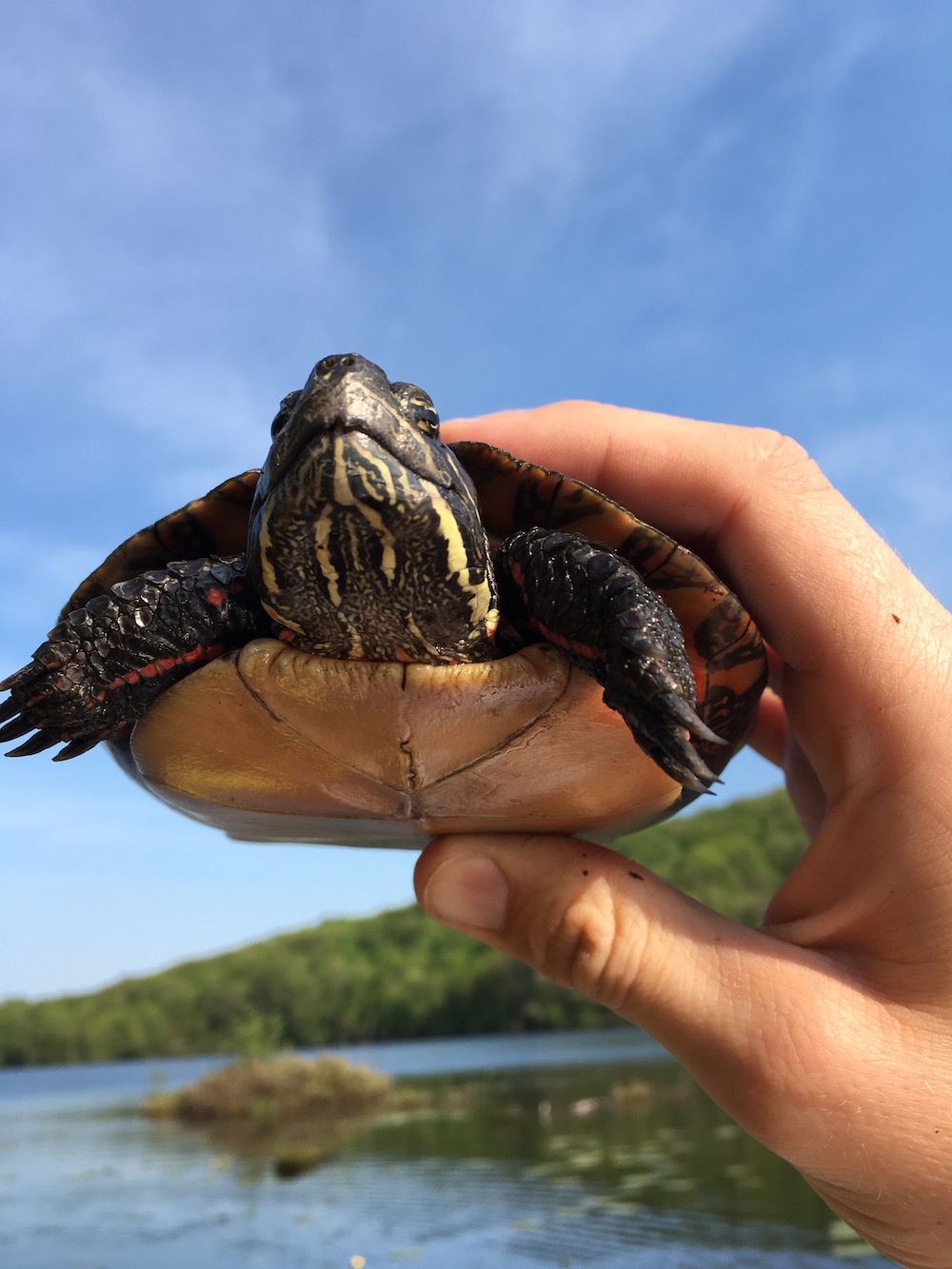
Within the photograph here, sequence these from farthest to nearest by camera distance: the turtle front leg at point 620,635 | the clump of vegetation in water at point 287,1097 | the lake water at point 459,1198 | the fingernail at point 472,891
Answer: the clump of vegetation in water at point 287,1097 < the lake water at point 459,1198 < the fingernail at point 472,891 < the turtle front leg at point 620,635

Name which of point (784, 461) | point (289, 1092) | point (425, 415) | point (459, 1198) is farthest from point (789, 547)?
point (289, 1092)

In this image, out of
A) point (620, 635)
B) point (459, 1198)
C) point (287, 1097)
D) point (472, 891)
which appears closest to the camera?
point (620, 635)

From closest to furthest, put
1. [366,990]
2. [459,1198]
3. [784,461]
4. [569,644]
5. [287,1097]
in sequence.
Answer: [569,644]
[784,461]
[459,1198]
[287,1097]
[366,990]

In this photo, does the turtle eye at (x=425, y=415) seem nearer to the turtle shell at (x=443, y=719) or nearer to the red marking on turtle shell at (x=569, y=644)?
the turtle shell at (x=443, y=719)

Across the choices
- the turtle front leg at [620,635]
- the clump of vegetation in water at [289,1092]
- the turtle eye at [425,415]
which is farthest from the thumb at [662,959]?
the clump of vegetation in water at [289,1092]

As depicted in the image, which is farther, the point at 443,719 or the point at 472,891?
the point at 472,891

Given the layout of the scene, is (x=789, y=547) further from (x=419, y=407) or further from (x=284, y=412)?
(x=284, y=412)

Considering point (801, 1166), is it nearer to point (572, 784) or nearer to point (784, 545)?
point (572, 784)

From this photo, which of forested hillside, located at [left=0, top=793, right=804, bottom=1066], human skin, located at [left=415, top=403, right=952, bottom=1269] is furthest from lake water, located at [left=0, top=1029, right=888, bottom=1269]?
forested hillside, located at [left=0, top=793, right=804, bottom=1066]
